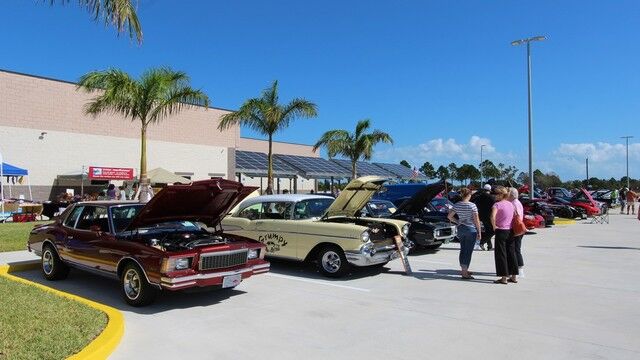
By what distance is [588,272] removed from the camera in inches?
384

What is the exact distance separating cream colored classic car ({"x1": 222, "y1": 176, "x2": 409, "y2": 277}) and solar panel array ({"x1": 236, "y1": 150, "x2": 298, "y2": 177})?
90.3 ft

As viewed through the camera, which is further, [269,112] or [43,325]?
[269,112]

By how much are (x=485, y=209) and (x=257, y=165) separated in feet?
95.0

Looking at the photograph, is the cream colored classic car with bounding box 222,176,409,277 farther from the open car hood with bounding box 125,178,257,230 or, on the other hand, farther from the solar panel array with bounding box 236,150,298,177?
the solar panel array with bounding box 236,150,298,177

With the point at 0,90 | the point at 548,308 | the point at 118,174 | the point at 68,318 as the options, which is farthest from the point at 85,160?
A: the point at 548,308

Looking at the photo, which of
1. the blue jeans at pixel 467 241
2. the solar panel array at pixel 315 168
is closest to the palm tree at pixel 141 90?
the blue jeans at pixel 467 241

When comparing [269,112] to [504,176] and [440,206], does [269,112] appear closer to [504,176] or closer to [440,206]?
[440,206]

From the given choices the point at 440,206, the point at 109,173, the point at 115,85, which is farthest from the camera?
the point at 109,173

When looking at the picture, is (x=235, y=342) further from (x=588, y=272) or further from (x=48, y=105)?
(x=48, y=105)

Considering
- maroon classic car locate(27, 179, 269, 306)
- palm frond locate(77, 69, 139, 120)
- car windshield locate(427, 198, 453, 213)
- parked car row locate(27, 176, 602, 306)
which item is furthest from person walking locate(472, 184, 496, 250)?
palm frond locate(77, 69, 139, 120)

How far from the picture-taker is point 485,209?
12.2 meters

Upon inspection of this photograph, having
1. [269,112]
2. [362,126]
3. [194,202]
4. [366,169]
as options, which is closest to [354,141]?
[362,126]

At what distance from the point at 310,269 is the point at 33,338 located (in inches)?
223

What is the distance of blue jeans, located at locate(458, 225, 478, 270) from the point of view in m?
8.97
